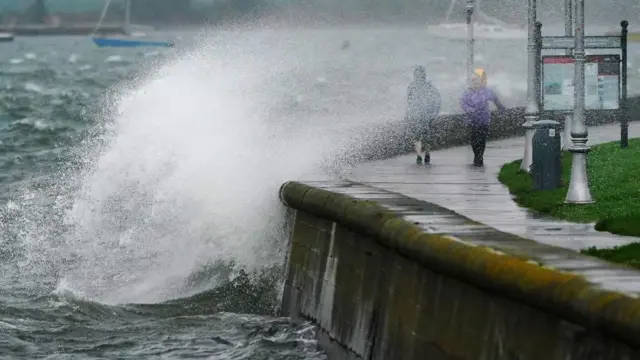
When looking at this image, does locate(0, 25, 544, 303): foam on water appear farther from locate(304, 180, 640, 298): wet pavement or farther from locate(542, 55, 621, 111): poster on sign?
locate(304, 180, 640, 298): wet pavement

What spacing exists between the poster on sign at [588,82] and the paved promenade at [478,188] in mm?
1275

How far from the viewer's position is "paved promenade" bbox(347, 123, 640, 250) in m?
15.3

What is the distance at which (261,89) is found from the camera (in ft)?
127

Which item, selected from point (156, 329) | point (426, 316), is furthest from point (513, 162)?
point (426, 316)

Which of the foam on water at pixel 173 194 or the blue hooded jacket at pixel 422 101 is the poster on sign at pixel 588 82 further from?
the blue hooded jacket at pixel 422 101

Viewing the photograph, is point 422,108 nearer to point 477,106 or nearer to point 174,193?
point 477,106

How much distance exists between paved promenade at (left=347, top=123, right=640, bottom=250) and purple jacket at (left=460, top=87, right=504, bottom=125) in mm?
631

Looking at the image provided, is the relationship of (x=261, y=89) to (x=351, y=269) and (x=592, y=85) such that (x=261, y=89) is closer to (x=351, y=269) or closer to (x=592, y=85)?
(x=592, y=85)

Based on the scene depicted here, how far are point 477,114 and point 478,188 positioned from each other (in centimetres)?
488

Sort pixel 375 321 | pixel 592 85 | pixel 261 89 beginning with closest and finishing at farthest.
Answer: pixel 375 321 < pixel 592 85 < pixel 261 89

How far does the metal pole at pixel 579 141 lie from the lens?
59.5ft

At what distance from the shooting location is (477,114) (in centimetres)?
2558

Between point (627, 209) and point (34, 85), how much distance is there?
87.0 m

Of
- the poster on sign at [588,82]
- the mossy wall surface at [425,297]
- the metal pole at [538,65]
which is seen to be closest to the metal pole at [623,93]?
the poster on sign at [588,82]
